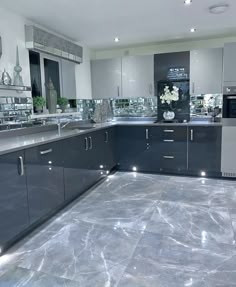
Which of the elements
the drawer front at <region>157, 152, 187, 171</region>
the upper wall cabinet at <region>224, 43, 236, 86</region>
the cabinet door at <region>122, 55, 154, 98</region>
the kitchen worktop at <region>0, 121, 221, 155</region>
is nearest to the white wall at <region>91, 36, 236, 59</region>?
the cabinet door at <region>122, 55, 154, 98</region>

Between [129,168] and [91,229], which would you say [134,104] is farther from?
[91,229]

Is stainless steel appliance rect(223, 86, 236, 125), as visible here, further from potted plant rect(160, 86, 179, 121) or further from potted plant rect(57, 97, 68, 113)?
potted plant rect(57, 97, 68, 113)

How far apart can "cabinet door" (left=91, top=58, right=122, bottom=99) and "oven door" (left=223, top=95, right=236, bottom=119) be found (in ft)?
5.81

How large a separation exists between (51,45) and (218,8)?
2.14 meters

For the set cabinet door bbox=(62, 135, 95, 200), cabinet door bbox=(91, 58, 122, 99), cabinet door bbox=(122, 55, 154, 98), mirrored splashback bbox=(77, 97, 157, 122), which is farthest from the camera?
mirrored splashback bbox=(77, 97, 157, 122)

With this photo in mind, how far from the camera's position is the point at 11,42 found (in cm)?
294

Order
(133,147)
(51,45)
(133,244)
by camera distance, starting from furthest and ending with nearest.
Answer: (133,147), (51,45), (133,244)

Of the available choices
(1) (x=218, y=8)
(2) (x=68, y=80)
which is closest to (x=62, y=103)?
(2) (x=68, y=80)

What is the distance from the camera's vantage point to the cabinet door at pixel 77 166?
289 centimetres

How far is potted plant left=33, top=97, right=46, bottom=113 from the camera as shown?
3.31m

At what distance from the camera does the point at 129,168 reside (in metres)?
4.46

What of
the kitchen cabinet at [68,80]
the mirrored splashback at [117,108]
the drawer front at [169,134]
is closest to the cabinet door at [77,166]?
the kitchen cabinet at [68,80]

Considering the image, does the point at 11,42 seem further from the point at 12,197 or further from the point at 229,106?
the point at 229,106

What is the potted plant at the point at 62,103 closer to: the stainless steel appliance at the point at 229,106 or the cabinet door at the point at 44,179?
the cabinet door at the point at 44,179
